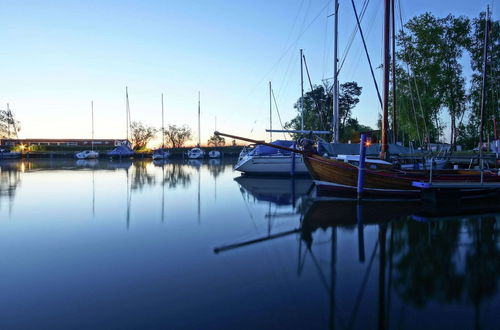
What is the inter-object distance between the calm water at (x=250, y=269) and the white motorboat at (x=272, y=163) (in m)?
13.2

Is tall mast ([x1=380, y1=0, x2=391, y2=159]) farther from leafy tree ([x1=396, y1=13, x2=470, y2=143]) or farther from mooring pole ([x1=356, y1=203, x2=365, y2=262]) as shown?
leafy tree ([x1=396, y1=13, x2=470, y2=143])

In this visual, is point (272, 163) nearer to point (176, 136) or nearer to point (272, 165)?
point (272, 165)

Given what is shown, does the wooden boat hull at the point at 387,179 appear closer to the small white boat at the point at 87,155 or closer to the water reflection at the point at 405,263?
the water reflection at the point at 405,263

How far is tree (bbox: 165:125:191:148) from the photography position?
7788 cm

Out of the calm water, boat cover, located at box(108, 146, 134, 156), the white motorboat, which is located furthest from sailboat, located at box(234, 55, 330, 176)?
boat cover, located at box(108, 146, 134, 156)

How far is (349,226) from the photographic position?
9.59 m

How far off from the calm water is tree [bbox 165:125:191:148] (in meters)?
67.4

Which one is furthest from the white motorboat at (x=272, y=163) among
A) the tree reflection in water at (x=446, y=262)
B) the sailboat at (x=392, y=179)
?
the tree reflection in water at (x=446, y=262)

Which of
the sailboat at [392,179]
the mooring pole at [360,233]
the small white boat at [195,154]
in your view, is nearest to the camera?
the mooring pole at [360,233]

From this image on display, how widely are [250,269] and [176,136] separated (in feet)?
246

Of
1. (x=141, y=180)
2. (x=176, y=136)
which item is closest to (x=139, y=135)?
(x=176, y=136)

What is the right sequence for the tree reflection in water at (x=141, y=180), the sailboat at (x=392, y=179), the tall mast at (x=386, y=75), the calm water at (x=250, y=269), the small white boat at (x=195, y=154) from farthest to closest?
1. the small white boat at (x=195, y=154)
2. the tree reflection in water at (x=141, y=180)
3. the tall mast at (x=386, y=75)
4. the sailboat at (x=392, y=179)
5. the calm water at (x=250, y=269)

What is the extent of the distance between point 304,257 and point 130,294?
3.46m

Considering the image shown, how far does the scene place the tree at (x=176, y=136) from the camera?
7788 centimetres
